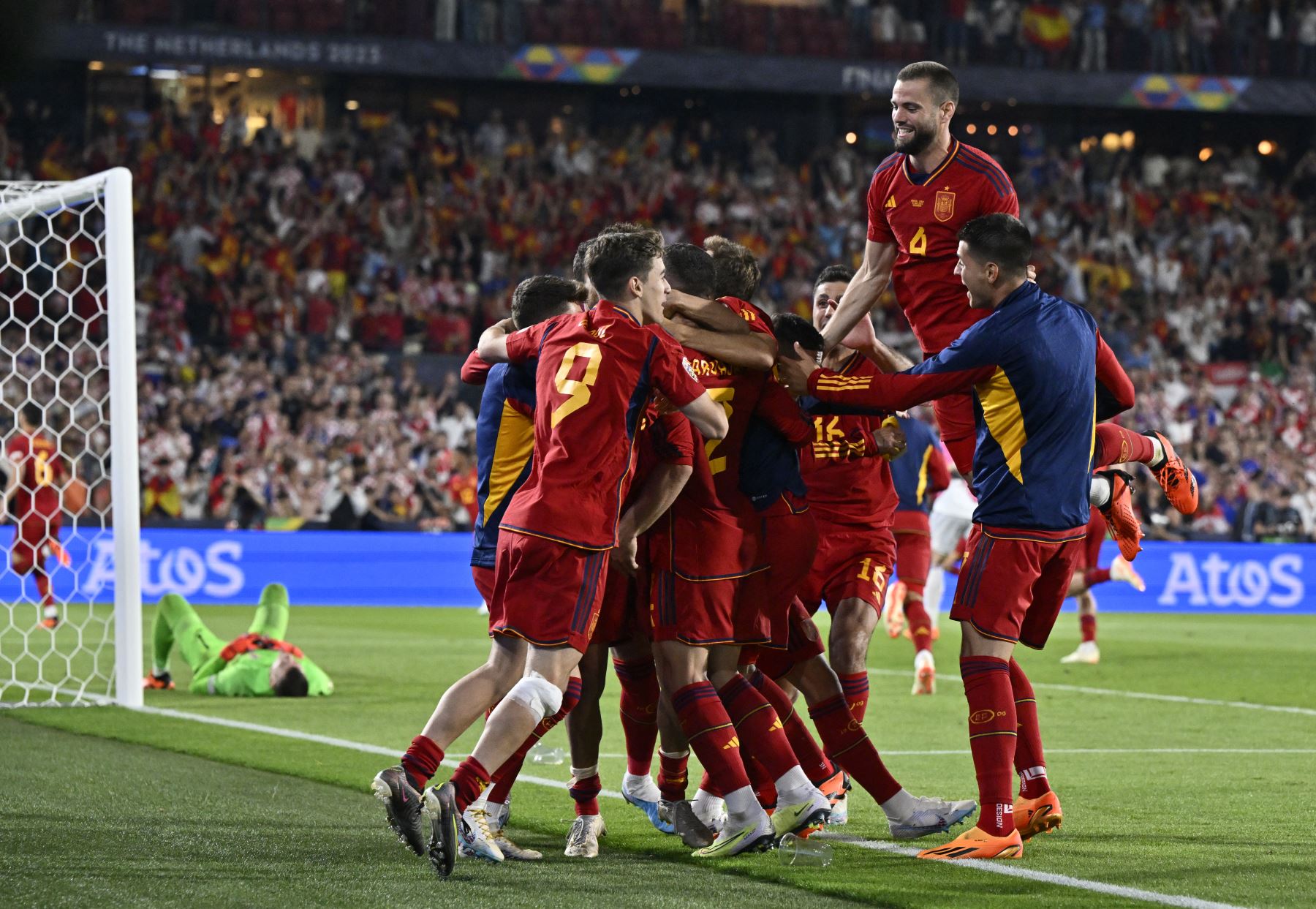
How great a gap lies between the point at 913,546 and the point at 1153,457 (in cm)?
427

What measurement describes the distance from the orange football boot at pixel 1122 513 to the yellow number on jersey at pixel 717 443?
4.68ft

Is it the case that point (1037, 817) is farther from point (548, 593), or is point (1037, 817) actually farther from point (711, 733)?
point (548, 593)

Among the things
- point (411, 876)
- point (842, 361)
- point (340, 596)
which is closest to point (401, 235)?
point (340, 596)

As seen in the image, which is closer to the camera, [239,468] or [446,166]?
[239,468]

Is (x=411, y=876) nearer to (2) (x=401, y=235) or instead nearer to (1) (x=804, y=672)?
(1) (x=804, y=672)

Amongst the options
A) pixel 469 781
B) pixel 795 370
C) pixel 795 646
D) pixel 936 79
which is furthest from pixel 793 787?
pixel 936 79

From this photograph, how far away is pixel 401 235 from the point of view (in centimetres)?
2644

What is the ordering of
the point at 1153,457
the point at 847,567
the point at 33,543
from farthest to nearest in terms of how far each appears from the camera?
the point at 33,543
the point at 847,567
the point at 1153,457

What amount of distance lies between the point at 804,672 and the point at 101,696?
5.79 metres

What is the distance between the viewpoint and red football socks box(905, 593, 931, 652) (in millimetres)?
11109

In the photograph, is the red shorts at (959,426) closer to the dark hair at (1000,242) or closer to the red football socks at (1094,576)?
the dark hair at (1000,242)

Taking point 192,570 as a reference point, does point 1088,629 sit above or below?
above

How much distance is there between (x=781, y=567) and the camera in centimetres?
584

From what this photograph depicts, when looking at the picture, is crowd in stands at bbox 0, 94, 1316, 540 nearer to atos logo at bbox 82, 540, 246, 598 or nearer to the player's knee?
atos logo at bbox 82, 540, 246, 598
